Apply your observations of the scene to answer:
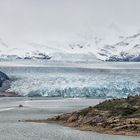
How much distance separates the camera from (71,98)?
86500mm

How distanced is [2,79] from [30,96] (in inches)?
532

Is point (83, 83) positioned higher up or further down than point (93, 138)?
higher up

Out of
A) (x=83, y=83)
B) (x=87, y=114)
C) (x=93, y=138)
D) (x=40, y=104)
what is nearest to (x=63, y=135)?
(x=93, y=138)

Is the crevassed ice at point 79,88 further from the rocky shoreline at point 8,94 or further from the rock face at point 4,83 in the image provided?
the rock face at point 4,83

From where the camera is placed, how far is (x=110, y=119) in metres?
50.0

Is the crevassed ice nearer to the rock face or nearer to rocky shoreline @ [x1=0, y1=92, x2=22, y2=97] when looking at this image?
rocky shoreline @ [x1=0, y1=92, x2=22, y2=97]

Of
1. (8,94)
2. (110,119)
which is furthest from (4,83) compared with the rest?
(110,119)

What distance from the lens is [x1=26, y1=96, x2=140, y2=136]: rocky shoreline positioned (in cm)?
4722

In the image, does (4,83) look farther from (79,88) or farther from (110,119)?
(110,119)

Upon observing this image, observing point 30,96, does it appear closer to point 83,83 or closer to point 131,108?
point 83,83

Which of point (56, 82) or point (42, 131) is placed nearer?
point (42, 131)

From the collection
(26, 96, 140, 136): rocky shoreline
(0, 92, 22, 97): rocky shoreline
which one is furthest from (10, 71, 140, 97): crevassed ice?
(26, 96, 140, 136): rocky shoreline

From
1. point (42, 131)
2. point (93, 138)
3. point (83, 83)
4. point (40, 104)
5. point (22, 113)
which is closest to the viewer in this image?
point (93, 138)

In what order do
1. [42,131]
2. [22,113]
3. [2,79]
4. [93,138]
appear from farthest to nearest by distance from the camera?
[2,79], [22,113], [42,131], [93,138]
